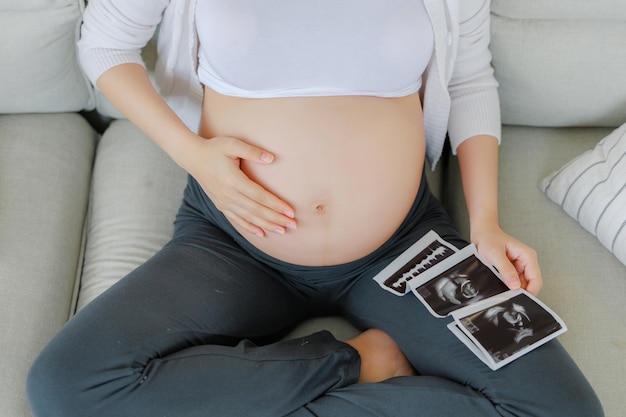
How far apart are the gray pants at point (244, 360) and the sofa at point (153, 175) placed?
0.48 ft

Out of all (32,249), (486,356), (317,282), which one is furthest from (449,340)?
(32,249)

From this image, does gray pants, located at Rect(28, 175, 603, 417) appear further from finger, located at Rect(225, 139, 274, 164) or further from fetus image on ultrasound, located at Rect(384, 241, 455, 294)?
finger, located at Rect(225, 139, 274, 164)

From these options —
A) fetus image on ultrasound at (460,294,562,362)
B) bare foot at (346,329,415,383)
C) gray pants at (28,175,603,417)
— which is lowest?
bare foot at (346,329,415,383)

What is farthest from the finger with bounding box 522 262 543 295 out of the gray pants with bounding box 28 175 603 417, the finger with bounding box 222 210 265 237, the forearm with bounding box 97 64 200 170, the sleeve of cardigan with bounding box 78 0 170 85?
the sleeve of cardigan with bounding box 78 0 170 85

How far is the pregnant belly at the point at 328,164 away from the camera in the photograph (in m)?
1.29

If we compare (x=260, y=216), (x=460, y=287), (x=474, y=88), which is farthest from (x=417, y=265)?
(x=474, y=88)

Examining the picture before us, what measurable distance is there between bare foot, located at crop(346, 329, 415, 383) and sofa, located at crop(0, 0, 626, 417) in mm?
79

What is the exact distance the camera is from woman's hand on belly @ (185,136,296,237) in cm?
127

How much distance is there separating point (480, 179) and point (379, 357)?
414 millimetres

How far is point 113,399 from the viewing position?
45.4 inches

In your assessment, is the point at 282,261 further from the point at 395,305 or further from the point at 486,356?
the point at 486,356

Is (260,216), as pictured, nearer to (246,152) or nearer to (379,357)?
(246,152)

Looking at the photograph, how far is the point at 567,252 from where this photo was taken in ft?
5.05

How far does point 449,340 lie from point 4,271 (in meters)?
0.86
